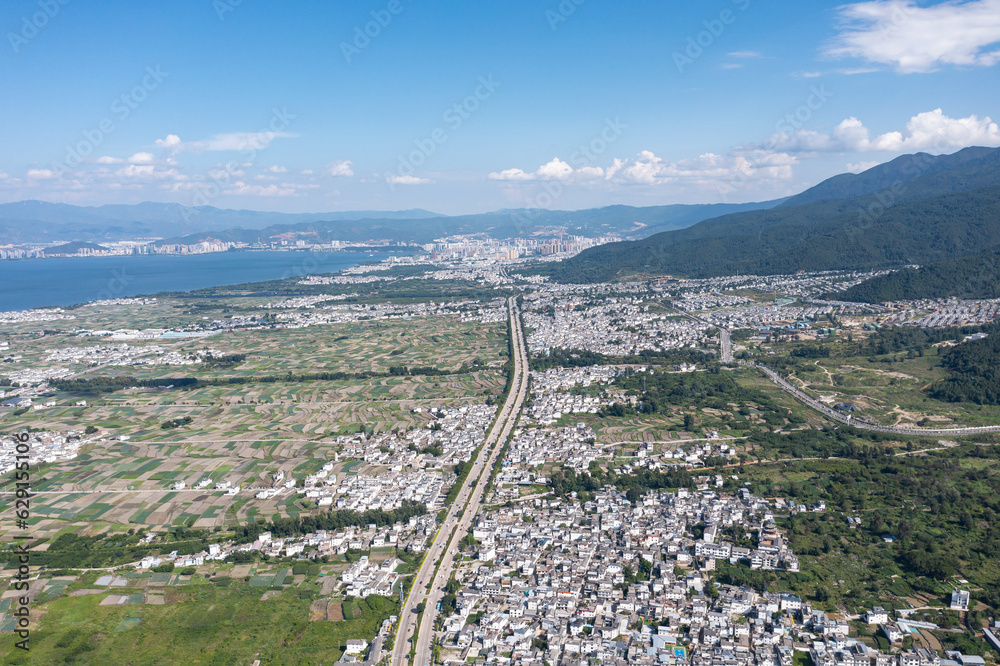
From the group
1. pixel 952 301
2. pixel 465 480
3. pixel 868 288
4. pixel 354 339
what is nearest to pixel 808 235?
pixel 868 288

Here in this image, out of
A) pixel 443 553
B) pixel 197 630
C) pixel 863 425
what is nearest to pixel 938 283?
pixel 863 425

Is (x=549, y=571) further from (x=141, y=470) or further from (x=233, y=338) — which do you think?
(x=233, y=338)

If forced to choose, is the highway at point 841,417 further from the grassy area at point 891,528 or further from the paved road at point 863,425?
the grassy area at point 891,528

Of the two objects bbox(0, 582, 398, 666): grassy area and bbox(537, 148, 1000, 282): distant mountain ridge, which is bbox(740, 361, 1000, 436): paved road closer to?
bbox(0, 582, 398, 666): grassy area

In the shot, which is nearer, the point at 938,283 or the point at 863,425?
the point at 863,425

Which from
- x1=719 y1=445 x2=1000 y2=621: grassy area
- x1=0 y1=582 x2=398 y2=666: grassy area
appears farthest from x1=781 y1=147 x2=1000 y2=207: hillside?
x1=0 y1=582 x2=398 y2=666: grassy area

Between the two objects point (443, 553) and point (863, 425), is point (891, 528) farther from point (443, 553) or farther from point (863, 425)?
point (443, 553)
